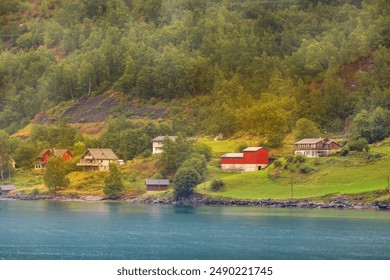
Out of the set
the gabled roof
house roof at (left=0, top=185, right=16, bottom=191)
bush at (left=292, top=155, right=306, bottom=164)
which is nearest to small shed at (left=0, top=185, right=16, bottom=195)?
house roof at (left=0, top=185, right=16, bottom=191)

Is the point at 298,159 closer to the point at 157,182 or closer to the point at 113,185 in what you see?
the point at 157,182

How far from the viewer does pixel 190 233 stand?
108 meters

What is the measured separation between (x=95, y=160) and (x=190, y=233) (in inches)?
3056

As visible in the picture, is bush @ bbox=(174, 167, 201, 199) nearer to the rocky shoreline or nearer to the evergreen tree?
the rocky shoreline

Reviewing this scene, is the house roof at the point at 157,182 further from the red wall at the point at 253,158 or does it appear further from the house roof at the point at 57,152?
the house roof at the point at 57,152

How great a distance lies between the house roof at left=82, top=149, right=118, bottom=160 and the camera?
184 m

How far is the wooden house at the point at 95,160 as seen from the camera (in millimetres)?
183250

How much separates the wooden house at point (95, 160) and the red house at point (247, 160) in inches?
1045

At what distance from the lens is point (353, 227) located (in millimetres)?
111062

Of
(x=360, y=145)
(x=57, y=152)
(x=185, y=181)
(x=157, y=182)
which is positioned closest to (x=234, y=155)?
(x=157, y=182)

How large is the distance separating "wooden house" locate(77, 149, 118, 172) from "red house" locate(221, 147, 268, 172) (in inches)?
1045

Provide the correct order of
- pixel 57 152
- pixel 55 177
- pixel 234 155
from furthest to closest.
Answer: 1. pixel 57 152
2. pixel 55 177
3. pixel 234 155
